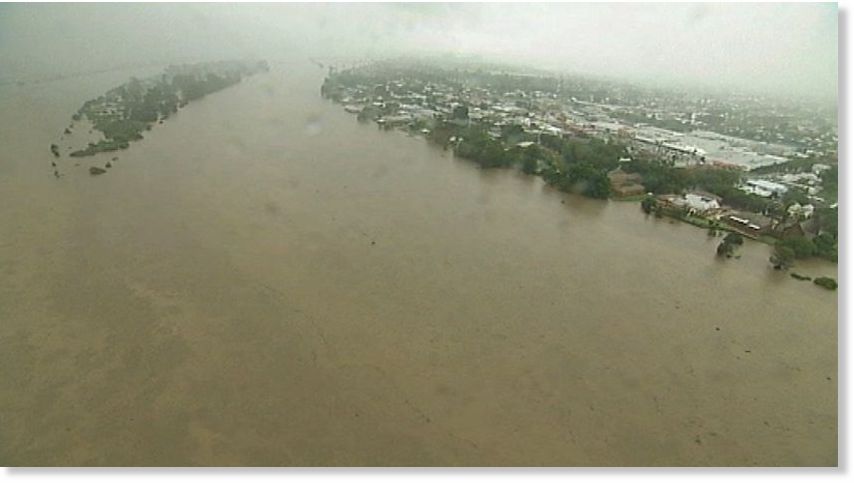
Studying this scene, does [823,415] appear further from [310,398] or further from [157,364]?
[157,364]

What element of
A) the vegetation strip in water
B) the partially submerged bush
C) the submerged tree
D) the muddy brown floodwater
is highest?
the vegetation strip in water

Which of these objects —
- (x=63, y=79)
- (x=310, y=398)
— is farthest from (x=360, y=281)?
(x=63, y=79)

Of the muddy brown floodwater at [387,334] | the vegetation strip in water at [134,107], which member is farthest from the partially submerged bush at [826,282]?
the vegetation strip in water at [134,107]

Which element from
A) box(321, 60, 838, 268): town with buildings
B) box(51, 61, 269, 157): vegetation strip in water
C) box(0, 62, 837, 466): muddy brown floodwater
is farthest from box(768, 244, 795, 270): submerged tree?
box(51, 61, 269, 157): vegetation strip in water

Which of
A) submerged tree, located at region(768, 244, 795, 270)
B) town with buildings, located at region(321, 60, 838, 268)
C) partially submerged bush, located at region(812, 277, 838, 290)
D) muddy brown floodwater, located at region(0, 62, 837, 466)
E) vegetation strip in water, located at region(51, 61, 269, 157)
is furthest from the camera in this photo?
vegetation strip in water, located at region(51, 61, 269, 157)

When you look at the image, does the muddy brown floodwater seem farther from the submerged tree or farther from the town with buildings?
the town with buildings

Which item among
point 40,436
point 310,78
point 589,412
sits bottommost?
point 40,436

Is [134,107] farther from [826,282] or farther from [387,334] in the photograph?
[826,282]
